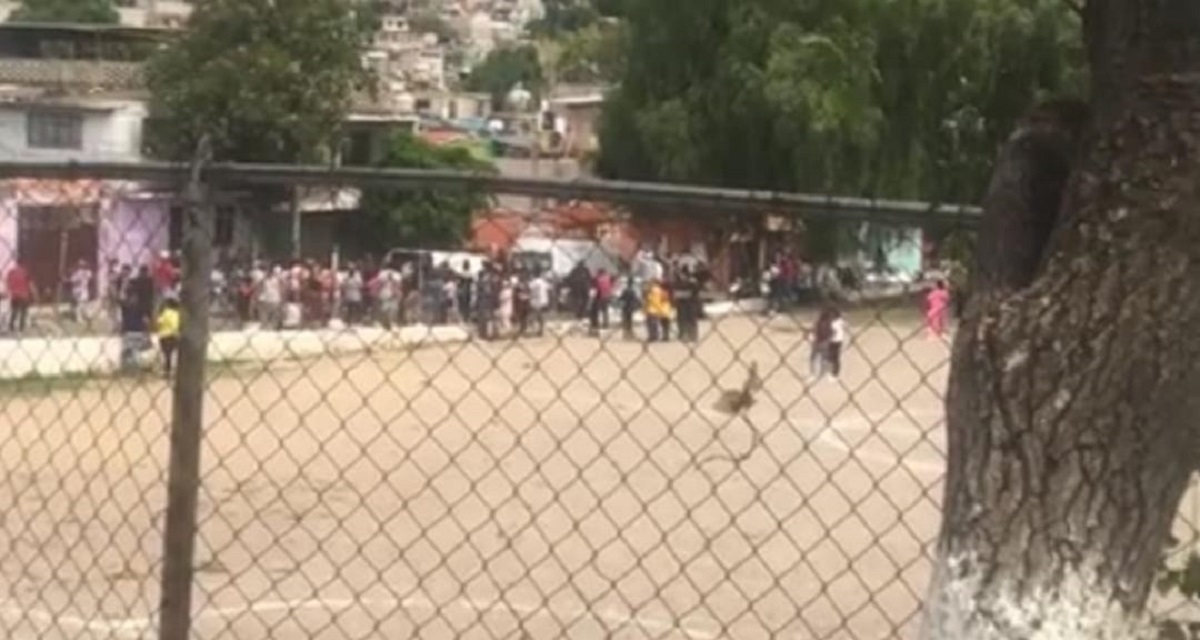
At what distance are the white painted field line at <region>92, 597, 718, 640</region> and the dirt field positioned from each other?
0.03 metres

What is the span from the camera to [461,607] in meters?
9.72

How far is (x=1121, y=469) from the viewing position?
187 cm

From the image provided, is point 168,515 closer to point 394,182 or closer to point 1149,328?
point 394,182

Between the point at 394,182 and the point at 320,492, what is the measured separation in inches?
334

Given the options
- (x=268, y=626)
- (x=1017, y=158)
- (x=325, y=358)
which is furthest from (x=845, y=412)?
(x=1017, y=158)

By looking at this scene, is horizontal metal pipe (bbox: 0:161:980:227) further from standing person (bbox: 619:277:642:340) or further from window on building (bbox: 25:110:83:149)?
window on building (bbox: 25:110:83:149)

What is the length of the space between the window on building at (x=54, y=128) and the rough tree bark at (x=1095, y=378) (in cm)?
3315

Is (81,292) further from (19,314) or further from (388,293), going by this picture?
(388,293)

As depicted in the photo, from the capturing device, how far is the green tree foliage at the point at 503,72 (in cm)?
6731

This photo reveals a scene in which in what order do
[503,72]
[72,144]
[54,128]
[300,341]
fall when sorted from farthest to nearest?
[503,72]
[54,128]
[72,144]
[300,341]

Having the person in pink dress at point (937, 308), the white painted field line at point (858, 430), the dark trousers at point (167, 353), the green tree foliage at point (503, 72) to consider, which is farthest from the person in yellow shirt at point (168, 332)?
the green tree foliage at point (503, 72)

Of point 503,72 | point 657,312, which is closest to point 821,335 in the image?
point 657,312

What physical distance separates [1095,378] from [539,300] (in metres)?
1.46

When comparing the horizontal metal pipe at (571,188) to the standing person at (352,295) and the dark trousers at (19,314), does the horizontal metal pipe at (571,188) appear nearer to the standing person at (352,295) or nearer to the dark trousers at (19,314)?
the standing person at (352,295)
